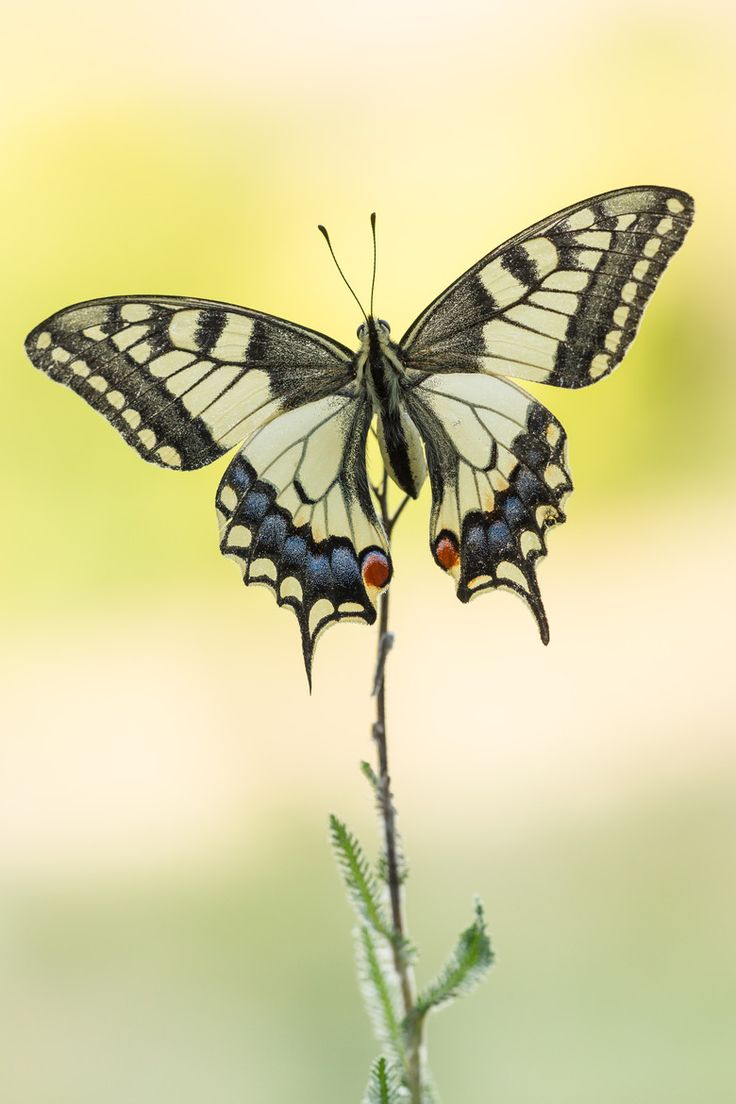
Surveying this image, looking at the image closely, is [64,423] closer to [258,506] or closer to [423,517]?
[423,517]

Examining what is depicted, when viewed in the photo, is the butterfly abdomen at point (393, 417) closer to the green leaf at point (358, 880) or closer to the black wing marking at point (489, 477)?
the black wing marking at point (489, 477)

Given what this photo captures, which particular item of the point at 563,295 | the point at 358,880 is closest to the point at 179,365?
Result: the point at 563,295

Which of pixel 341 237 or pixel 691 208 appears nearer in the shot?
pixel 691 208

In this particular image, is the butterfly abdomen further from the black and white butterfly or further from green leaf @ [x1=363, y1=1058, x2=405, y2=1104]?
green leaf @ [x1=363, y1=1058, x2=405, y2=1104]

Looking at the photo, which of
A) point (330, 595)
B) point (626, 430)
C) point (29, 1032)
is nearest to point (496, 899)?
point (29, 1032)

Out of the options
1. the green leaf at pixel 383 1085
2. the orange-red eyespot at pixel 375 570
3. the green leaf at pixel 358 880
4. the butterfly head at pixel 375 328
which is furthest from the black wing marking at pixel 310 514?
the green leaf at pixel 383 1085

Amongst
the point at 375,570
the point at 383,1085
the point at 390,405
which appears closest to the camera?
the point at 383,1085

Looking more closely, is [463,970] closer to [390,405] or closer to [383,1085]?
[383,1085]
